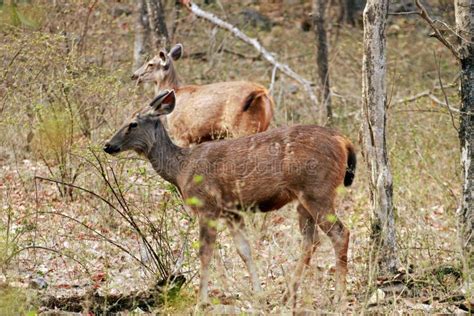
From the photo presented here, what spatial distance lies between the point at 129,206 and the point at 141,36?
21.4 feet

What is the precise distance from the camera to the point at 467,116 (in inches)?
332

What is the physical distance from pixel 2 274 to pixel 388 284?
3.34 m

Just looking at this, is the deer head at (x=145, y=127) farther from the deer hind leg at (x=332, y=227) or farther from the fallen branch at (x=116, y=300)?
the deer hind leg at (x=332, y=227)

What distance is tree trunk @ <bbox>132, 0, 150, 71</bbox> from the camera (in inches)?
627

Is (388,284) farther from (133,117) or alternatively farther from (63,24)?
(63,24)

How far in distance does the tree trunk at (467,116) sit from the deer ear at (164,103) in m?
2.63

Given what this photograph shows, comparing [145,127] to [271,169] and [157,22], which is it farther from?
[157,22]

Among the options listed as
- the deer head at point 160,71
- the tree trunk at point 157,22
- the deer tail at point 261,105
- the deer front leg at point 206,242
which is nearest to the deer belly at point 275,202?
the deer front leg at point 206,242

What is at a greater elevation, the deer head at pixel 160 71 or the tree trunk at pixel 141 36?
the tree trunk at pixel 141 36

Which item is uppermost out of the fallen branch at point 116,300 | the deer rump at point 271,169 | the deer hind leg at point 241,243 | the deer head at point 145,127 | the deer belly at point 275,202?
the deer head at point 145,127

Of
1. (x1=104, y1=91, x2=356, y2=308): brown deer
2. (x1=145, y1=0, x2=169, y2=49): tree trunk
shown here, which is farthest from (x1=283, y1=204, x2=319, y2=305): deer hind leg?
(x1=145, y1=0, x2=169, y2=49): tree trunk

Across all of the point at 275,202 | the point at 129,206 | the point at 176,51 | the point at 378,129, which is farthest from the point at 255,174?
the point at 176,51

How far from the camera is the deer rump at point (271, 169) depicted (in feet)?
27.7

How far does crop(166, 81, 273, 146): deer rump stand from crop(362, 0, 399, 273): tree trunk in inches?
147
